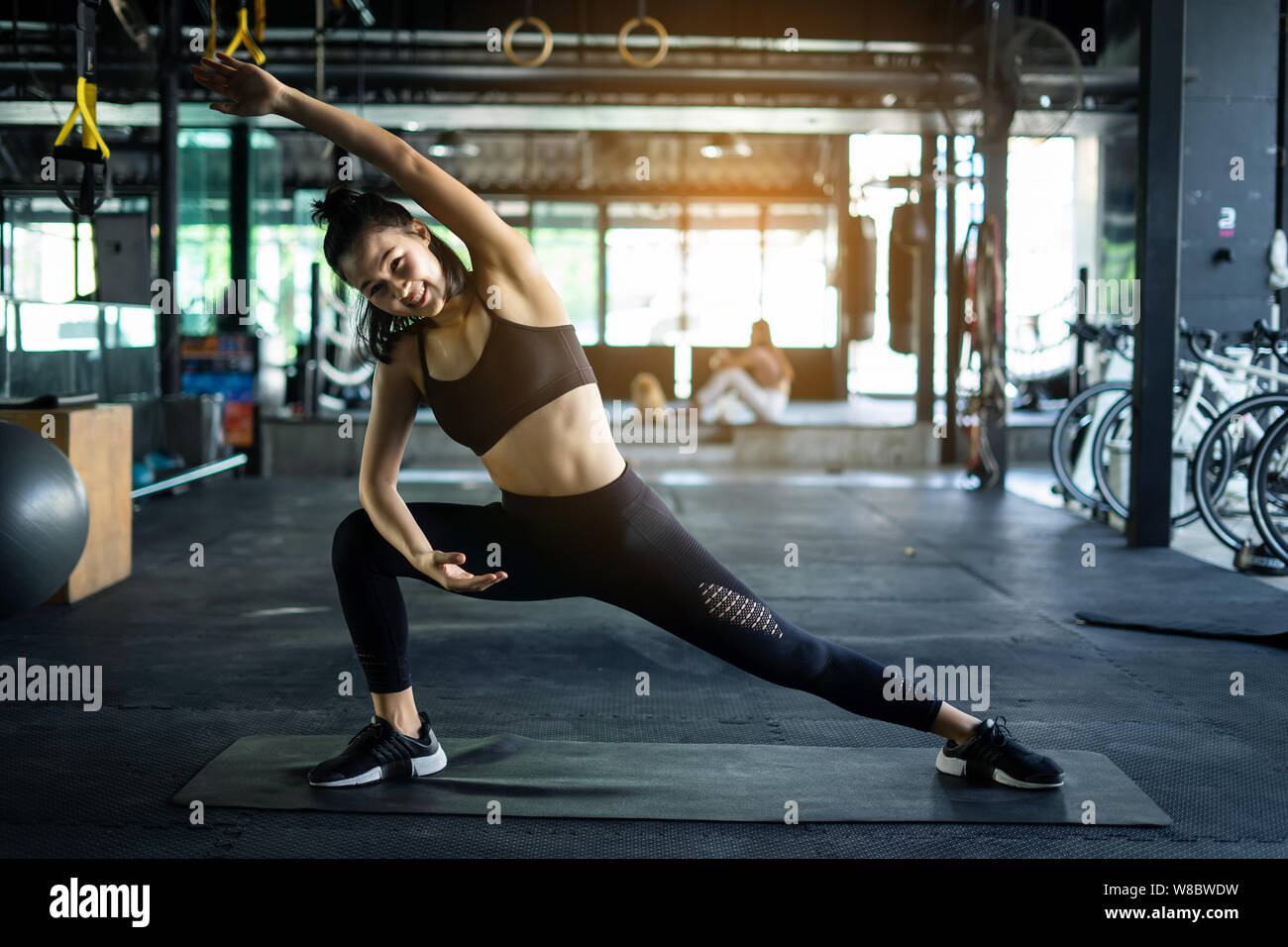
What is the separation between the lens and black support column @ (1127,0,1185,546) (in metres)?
5.64

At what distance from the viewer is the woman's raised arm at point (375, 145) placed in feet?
6.38

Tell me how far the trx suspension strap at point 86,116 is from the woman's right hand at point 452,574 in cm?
233

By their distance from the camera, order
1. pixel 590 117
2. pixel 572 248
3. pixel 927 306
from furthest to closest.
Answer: pixel 572 248 < pixel 927 306 < pixel 590 117

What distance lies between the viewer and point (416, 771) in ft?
8.41

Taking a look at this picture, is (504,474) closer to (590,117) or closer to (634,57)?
(634,57)

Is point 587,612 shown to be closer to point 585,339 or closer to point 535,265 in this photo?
point 535,265

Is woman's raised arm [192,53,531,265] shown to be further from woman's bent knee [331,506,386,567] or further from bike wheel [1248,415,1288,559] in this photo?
bike wheel [1248,415,1288,559]

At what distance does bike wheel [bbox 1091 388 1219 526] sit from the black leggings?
4007 millimetres

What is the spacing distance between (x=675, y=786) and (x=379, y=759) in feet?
1.99

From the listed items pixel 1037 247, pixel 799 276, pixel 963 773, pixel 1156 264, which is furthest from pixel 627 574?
pixel 799 276

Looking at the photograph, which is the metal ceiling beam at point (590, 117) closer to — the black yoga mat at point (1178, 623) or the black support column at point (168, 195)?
the black support column at point (168, 195)

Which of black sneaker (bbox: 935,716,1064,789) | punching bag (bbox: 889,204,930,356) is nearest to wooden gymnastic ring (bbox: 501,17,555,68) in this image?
punching bag (bbox: 889,204,930,356)

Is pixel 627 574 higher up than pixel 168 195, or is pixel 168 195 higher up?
pixel 168 195
